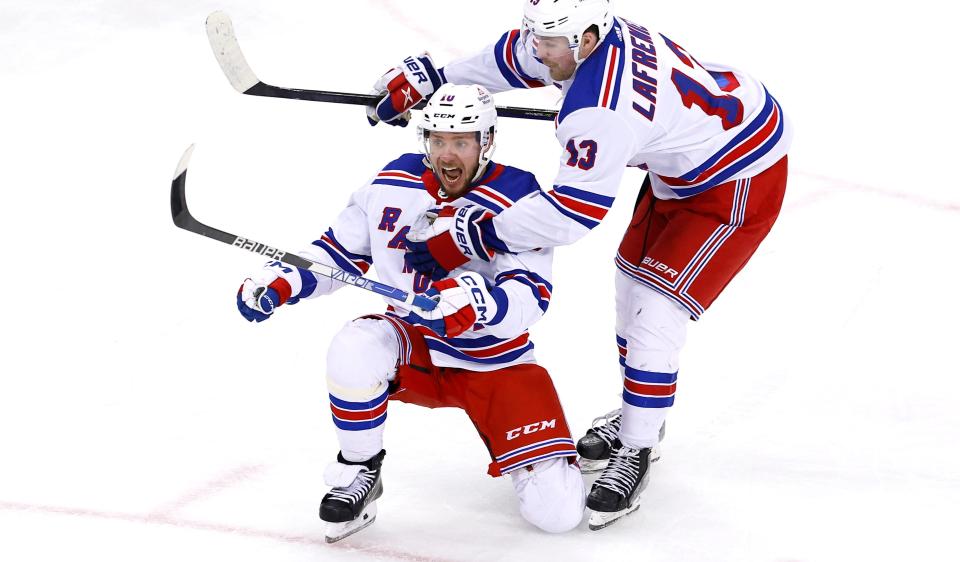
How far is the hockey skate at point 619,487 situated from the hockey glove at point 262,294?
3.01 ft

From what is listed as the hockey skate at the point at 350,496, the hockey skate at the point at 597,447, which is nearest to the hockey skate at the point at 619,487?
the hockey skate at the point at 597,447

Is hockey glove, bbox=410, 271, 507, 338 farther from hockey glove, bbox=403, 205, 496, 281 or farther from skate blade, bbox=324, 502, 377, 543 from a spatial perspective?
skate blade, bbox=324, 502, 377, 543

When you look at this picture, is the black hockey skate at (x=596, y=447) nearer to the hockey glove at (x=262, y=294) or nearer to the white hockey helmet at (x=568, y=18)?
the hockey glove at (x=262, y=294)

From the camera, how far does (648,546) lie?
339cm

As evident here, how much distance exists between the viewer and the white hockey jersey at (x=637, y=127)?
3268 millimetres

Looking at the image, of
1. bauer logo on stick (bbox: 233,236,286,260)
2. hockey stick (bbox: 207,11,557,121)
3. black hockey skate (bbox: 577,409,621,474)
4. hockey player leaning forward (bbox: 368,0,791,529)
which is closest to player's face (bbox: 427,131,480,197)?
hockey player leaning forward (bbox: 368,0,791,529)

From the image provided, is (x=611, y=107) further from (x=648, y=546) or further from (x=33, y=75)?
(x=33, y=75)

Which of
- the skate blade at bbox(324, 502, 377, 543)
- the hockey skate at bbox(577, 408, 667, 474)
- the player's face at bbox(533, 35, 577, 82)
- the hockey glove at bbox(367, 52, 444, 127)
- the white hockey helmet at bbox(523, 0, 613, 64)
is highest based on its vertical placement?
Result: the white hockey helmet at bbox(523, 0, 613, 64)

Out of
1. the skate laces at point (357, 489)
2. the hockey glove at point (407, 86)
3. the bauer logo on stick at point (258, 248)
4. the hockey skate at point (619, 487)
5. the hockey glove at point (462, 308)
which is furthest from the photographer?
the hockey glove at point (407, 86)

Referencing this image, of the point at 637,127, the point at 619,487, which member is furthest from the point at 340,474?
the point at 637,127

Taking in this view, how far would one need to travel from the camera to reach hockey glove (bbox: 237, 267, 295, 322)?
10.9 feet

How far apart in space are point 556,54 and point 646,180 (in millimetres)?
637

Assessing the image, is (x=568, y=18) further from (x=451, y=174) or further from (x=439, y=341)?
(x=439, y=341)

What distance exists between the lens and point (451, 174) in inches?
132
